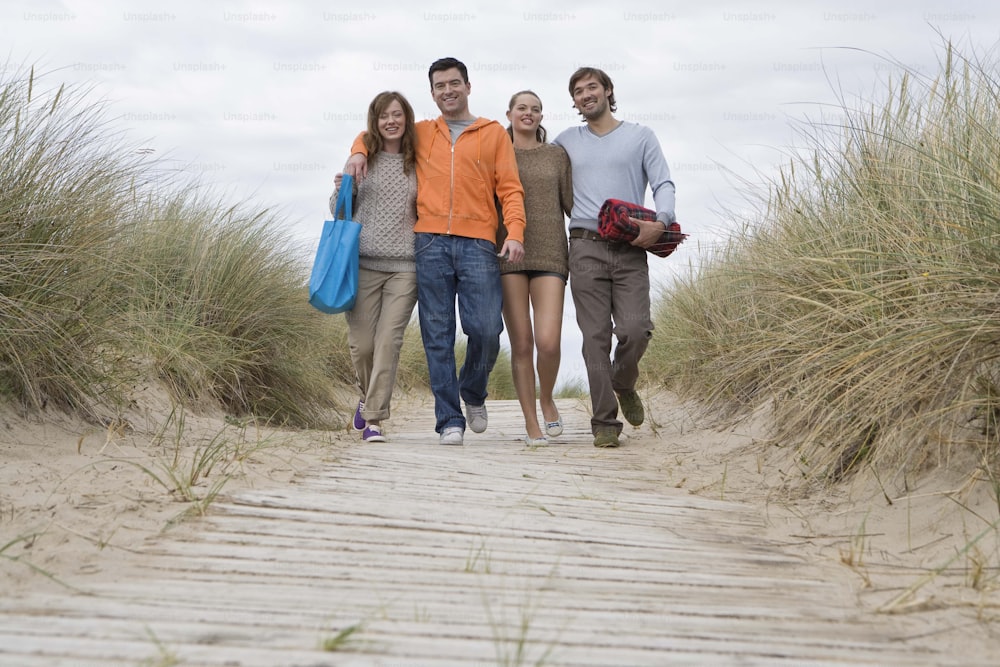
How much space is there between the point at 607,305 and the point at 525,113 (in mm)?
1285

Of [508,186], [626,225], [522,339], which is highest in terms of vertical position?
[508,186]

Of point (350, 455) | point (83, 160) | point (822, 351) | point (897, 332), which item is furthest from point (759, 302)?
point (83, 160)

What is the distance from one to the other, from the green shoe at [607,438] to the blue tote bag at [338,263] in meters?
1.71

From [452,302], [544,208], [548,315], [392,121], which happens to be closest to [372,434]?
[452,302]

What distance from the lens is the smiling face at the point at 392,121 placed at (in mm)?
5324

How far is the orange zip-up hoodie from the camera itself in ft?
17.3

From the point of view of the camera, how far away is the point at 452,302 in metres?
5.38

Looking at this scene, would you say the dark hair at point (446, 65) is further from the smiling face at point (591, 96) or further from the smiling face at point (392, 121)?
the smiling face at point (591, 96)

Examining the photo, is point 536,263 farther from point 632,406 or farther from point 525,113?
point 632,406

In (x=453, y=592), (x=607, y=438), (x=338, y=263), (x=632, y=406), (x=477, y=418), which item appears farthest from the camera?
(x=632, y=406)

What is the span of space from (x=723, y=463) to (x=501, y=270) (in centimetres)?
175

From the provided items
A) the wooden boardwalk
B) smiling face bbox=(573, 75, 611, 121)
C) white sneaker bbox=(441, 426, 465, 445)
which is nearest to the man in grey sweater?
smiling face bbox=(573, 75, 611, 121)

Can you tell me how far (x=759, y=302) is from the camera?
5.05 m

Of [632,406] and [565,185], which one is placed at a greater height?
A: [565,185]
